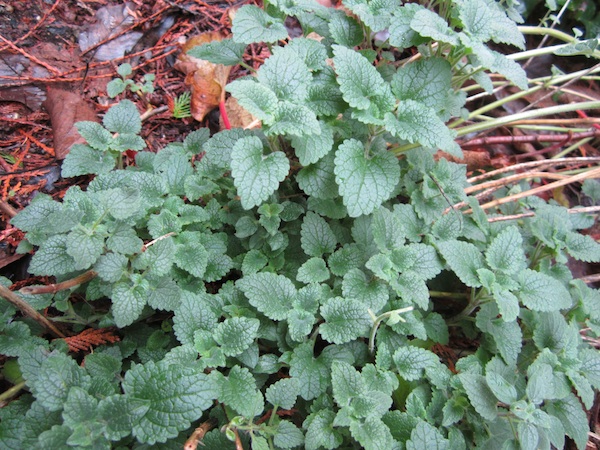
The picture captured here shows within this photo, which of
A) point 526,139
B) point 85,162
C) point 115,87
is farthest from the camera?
point 526,139

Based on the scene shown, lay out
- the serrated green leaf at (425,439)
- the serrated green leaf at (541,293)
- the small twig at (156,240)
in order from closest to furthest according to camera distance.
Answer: the serrated green leaf at (425,439) < the small twig at (156,240) < the serrated green leaf at (541,293)

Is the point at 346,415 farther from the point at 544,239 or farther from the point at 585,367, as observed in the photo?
the point at 544,239

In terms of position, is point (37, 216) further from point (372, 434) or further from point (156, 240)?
point (372, 434)

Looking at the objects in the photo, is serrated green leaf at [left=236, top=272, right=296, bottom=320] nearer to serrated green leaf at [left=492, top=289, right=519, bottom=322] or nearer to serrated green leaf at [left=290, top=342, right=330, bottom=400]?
serrated green leaf at [left=290, top=342, right=330, bottom=400]

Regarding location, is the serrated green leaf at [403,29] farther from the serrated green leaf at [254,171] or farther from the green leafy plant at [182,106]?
the green leafy plant at [182,106]

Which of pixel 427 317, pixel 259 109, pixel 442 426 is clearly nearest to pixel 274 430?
pixel 442 426

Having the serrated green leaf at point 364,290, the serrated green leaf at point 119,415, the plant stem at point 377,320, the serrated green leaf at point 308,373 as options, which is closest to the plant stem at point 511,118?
the serrated green leaf at point 364,290

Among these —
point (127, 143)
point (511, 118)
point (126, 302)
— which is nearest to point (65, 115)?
point (127, 143)
